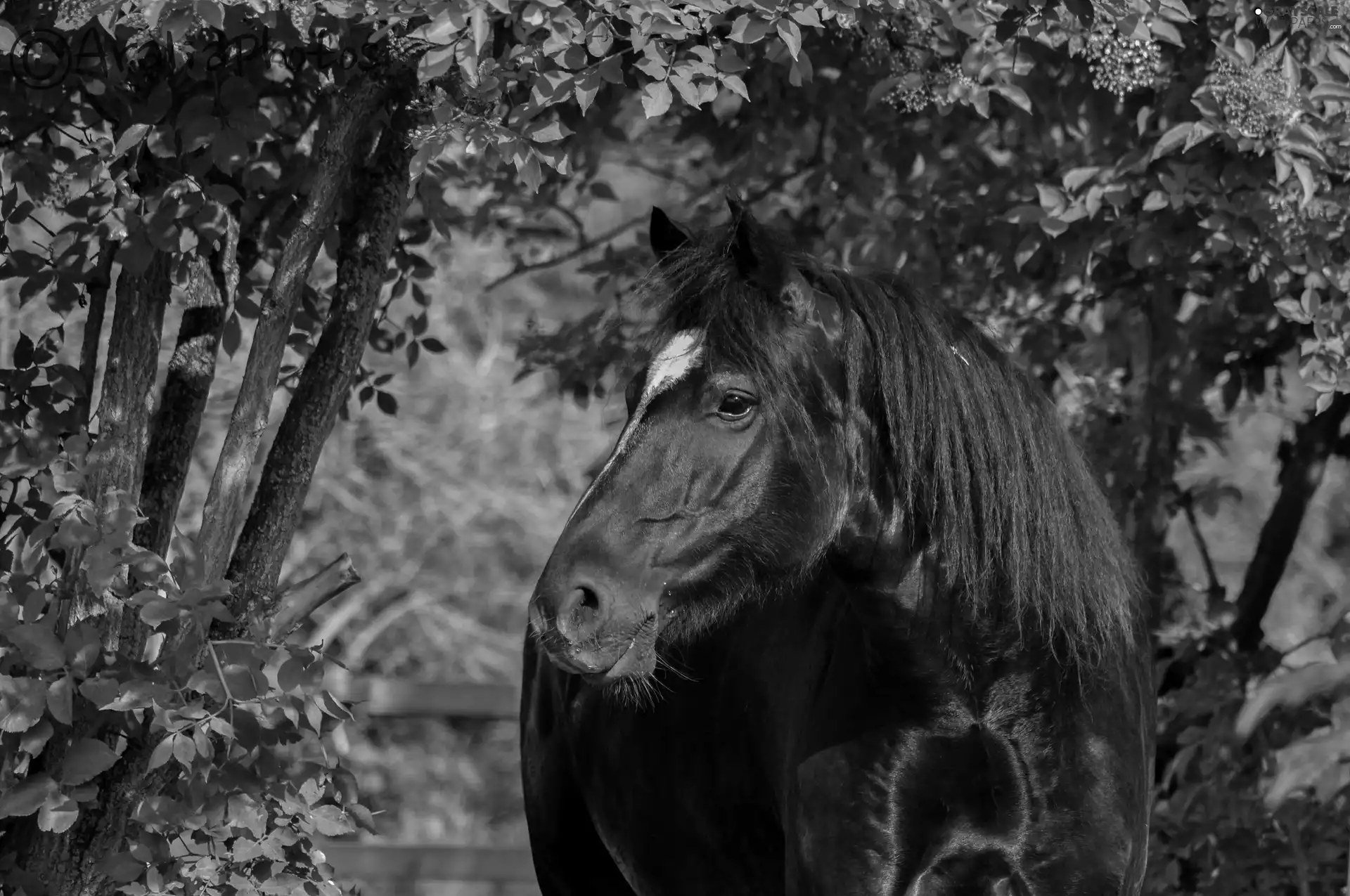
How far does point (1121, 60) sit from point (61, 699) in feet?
7.58

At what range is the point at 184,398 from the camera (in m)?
3.26

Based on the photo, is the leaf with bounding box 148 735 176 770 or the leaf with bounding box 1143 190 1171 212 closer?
the leaf with bounding box 148 735 176 770

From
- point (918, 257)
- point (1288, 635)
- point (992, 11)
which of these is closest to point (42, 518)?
point (992, 11)

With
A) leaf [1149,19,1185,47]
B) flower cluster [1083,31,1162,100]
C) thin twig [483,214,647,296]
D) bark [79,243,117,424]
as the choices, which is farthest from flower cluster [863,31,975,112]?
bark [79,243,117,424]

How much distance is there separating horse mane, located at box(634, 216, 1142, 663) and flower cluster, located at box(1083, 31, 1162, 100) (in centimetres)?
93

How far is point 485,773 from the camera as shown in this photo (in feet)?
33.9

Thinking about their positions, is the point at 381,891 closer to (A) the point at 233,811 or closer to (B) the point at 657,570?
(A) the point at 233,811

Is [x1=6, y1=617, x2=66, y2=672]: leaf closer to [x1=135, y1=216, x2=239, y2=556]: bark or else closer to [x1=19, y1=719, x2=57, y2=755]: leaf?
[x1=19, y1=719, x2=57, y2=755]: leaf

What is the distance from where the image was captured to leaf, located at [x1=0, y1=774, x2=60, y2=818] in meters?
2.63

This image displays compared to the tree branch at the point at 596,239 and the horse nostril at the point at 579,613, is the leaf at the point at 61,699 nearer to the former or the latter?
the horse nostril at the point at 579,613

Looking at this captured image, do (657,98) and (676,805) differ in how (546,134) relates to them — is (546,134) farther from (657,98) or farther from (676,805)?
(676,805)

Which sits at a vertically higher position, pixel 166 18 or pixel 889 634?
pixel 166 18

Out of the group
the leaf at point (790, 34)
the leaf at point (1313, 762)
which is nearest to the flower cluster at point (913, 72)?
the leaf at point (790, 34)

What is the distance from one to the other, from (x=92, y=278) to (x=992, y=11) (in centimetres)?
190
